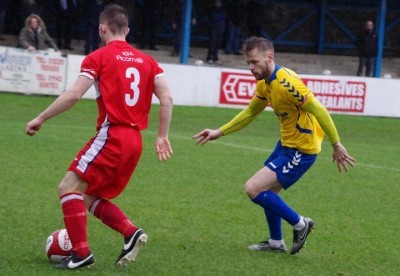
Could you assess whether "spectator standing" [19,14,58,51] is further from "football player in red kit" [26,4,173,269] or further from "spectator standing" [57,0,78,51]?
"football player in red kit" [26,4,173,269]

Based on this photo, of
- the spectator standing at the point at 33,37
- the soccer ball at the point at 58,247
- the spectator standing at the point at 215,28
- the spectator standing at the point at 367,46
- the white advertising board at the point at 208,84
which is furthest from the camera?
the spectator standing at the point at 367,46

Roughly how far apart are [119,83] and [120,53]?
23 centimetres

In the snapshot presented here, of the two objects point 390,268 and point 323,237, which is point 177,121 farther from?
point 390,268

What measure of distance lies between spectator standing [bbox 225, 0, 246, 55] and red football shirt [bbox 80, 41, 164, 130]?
73.1 feet

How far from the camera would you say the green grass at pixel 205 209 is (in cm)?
779

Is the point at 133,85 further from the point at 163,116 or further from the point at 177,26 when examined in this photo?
the point at 177,26

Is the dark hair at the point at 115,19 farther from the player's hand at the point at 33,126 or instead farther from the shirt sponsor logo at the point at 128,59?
the player's hand at the point at 33,126

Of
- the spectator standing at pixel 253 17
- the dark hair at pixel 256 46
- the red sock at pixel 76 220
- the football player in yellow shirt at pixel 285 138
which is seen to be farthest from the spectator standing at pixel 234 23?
the red sock at pixel 76 220

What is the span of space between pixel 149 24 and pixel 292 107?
21.9m

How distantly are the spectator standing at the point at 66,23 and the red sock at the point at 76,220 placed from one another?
69.4 ft

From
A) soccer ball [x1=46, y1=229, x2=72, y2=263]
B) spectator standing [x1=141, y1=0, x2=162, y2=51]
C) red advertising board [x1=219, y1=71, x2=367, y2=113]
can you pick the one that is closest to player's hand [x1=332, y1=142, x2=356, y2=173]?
soccer ball [x1=46, y1=229, x2=72, y2=263]

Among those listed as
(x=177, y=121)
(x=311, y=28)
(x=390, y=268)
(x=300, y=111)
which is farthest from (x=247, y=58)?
(x=311, y=28)

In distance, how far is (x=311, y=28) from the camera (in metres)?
34.8

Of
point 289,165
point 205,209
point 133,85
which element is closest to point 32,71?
point 205,209
